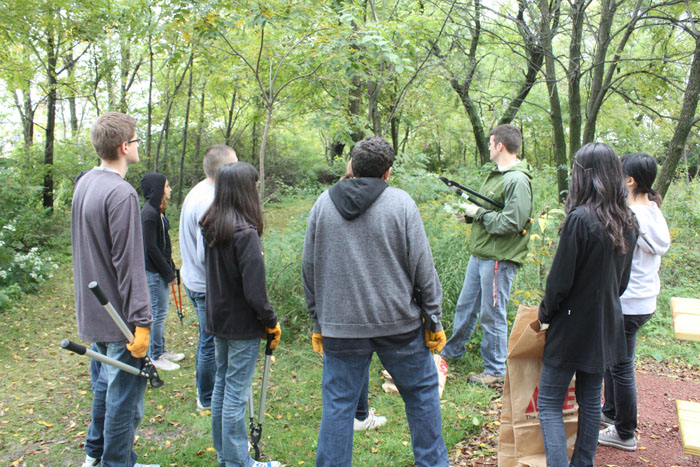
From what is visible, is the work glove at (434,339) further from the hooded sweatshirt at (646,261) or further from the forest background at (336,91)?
the forest background at (336,91)

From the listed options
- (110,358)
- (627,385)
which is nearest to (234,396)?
(110,358)

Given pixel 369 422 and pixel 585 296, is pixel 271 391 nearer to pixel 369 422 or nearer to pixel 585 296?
pixel 369 422

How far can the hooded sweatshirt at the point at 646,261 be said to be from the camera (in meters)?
3.04

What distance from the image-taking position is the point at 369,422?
12.1 ft

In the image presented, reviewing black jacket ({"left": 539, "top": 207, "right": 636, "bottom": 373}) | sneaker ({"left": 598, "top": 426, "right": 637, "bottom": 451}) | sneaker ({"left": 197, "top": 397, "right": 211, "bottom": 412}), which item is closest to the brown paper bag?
black jacket ({"left": 539, "top": 207, "right": 636, "bottom": 373})

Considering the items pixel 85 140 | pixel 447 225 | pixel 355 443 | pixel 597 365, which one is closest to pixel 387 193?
pixel 597 365

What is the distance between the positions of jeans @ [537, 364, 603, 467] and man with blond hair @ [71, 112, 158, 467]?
222 cm

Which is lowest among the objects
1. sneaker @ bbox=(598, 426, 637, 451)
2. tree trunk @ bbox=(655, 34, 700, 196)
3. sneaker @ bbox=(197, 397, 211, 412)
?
sneaker @ bbox=(197, 397, 211, 412)

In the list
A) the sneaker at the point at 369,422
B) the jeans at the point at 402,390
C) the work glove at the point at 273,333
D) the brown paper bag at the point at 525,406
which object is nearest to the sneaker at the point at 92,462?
the work glove at the point at 273,333

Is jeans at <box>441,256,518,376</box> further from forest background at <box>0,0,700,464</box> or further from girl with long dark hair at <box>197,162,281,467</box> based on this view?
girl with long dark hair at <box>197,162,281,467</box>

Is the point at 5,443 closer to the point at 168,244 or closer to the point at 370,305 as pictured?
the point at 168,244

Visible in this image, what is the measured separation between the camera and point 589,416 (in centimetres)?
269

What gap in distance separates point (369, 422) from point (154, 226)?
A: 2474mm

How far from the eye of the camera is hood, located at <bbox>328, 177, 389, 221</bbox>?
8.25 feet
